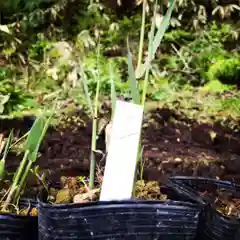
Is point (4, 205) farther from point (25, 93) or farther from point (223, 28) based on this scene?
point (223, 28)

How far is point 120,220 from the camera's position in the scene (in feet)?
3.37

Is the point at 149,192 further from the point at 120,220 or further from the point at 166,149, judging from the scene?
the point at 166,149

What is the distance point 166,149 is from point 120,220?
162cm

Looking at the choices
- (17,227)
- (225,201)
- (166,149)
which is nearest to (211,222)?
(225,201)

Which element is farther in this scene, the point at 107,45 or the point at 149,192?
the point at 107,45

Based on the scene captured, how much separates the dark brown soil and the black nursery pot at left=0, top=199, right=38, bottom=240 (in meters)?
0.79

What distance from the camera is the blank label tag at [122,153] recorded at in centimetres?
107

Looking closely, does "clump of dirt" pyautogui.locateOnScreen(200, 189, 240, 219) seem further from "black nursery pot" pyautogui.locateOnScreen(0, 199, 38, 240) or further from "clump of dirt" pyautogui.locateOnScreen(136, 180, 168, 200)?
"black nursery pot" pyautogui.locateOnScreen(0, 199, 38, 240)

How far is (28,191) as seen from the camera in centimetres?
132

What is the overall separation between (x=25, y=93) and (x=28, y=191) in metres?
2.28

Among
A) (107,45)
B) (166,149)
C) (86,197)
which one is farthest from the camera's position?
(107,45)

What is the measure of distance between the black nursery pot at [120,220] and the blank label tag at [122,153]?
44 mm

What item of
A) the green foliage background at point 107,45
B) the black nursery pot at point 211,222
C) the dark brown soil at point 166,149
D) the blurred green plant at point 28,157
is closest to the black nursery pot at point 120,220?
the black nursery pot at point 211,222

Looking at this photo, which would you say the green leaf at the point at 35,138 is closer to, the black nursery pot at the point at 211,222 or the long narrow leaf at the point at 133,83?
the long narrow leaf at the point at 133,83
